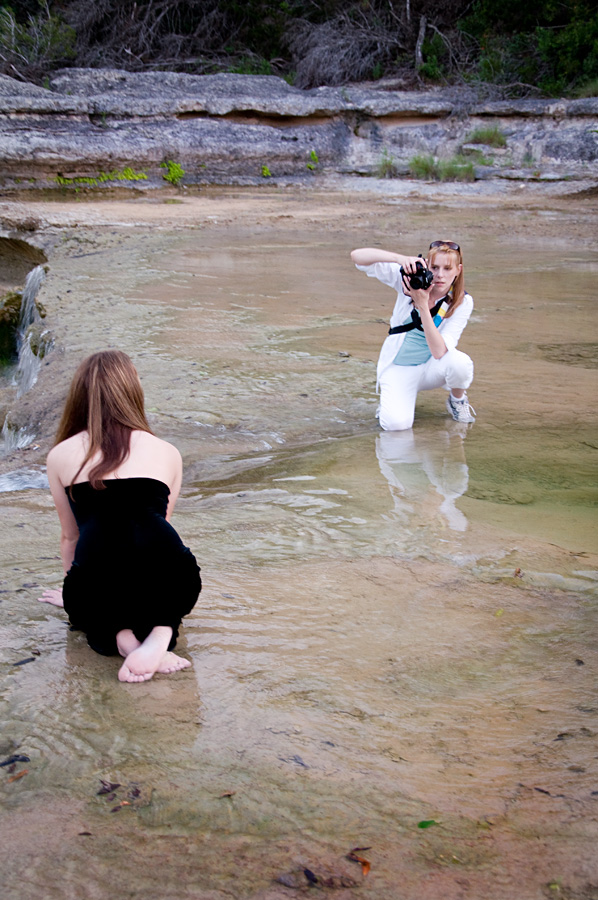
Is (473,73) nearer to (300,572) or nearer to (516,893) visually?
(300,572)

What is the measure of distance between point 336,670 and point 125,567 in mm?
655

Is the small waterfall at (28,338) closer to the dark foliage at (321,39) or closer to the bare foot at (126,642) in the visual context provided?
the bare foot at (126,642)

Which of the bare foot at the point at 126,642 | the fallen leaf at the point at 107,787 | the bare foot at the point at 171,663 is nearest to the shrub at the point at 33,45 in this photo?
the bare foot at the point at 126,642

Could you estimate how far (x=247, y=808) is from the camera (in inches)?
66.5

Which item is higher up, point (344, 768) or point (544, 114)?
point (544, 114)

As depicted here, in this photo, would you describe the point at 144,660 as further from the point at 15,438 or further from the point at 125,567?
the point at 15,438

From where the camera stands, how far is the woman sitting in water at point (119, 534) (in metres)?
2.26

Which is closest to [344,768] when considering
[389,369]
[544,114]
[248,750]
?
[248,750]

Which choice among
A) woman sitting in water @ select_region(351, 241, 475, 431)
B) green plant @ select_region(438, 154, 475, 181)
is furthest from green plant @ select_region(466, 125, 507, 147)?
woman sitting in water @ select_region(351, 241, 475, 431)

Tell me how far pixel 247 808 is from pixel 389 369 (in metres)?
3.10

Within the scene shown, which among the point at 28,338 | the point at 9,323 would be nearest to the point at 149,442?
the point at 28,338

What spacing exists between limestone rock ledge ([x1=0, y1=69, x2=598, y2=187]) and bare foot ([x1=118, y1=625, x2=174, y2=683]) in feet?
46.4

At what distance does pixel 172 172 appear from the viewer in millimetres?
15617

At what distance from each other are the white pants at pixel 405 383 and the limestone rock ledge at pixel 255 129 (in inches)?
471
